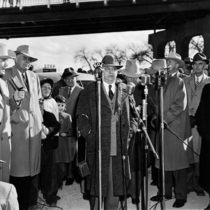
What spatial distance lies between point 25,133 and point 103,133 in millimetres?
1169

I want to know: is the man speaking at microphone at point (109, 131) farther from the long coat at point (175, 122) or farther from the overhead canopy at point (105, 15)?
the overhead canopy at point (105, 15)

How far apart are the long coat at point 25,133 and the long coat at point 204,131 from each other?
251 cm

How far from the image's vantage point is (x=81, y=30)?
26.5 metres

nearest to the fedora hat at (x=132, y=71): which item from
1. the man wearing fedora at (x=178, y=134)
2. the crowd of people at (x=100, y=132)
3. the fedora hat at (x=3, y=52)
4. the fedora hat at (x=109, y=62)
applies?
the crowd of people at (x=100, y=132)

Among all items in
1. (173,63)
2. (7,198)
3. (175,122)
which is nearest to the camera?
(7,198)

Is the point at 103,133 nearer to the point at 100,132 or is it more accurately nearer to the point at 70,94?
the point at 100,132

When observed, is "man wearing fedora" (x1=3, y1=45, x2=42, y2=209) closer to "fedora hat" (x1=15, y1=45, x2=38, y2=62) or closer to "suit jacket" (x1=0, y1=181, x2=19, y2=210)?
"fedora hat" (x1=15, y1=45, x2=38, y2=62)

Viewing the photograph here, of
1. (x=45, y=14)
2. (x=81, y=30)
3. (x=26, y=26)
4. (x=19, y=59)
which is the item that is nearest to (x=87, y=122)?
(x=19, y=59)

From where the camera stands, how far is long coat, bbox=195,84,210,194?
17.7ft

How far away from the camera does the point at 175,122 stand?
565 centimetres

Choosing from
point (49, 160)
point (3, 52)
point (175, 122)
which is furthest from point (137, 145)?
point (3, 52)

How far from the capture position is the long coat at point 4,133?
4488 mm

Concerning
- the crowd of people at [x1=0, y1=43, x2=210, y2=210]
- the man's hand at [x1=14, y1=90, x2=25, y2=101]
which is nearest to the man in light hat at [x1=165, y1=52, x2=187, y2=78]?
the crowd of people at [x1=0, y1=43, x2=210, y2=210]

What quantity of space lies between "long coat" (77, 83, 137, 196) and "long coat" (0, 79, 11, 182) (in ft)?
3.14
